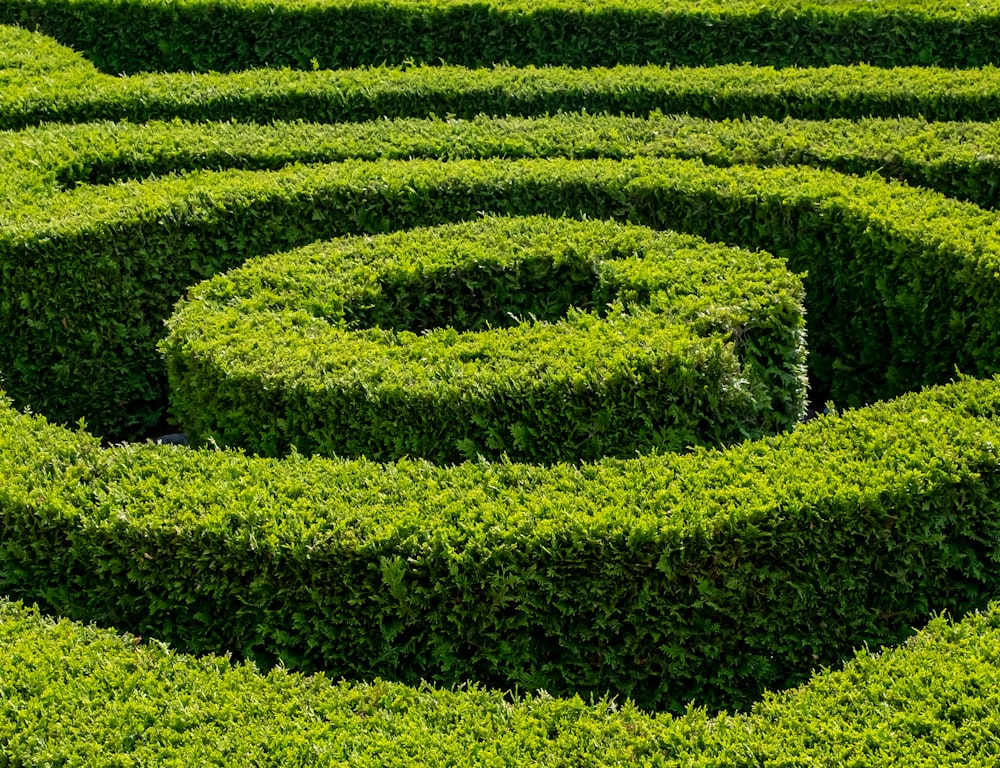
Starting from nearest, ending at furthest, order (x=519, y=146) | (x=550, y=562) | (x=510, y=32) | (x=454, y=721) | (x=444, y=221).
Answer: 1. (x=454, y=721)
2. (x=550, y=562)
3. (x=444, y=221)
4. (x=519, y=146)
5. (x=510, y=32)

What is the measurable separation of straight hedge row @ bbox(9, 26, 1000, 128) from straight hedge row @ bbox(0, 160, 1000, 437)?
2153 millimetres

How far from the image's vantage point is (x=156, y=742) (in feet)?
16.1

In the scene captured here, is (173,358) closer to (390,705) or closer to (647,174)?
(390,705)

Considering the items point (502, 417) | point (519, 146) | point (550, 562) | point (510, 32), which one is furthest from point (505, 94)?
point (550, 562)

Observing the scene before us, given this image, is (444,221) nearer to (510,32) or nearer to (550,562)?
(550,562)

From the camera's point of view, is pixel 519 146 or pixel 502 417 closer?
pixel 502 417

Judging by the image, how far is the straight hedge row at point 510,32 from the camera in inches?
556

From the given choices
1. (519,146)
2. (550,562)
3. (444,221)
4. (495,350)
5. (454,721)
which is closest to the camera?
(454,721)

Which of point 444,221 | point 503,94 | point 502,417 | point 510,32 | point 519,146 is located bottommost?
point 502,417

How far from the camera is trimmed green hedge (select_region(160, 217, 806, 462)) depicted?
289 inches

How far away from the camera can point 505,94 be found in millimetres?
12414

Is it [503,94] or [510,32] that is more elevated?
[510,32]

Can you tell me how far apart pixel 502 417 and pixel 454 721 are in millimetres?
2588

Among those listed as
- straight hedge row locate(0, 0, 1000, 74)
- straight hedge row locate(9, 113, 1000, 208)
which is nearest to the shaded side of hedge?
straight hedge row locate(9, 113, 1000, 208)
